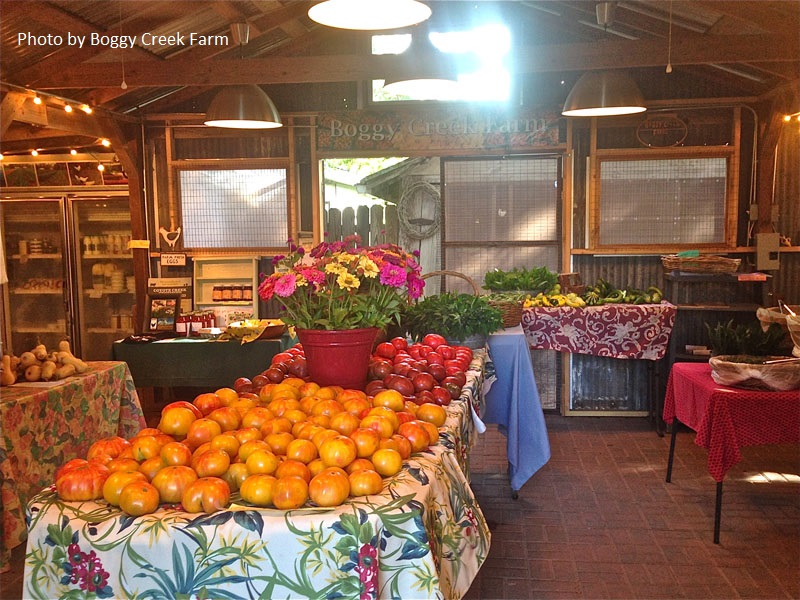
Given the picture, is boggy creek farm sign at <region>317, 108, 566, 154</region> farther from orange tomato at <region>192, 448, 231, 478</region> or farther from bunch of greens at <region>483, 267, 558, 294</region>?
orange tomato at <region>192, 448, 231, 478</region>

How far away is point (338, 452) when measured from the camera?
2115 millimetres

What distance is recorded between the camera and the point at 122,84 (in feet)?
18.1

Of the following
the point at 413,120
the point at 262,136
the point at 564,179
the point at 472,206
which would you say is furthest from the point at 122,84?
the point at 564,179

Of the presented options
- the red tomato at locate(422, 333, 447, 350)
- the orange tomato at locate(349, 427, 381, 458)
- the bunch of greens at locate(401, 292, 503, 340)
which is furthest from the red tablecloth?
the orange tomato at locate(349, 427, 381, 458)

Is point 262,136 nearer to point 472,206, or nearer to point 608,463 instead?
point 472,206

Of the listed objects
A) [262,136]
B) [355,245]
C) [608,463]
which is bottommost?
[608,463]

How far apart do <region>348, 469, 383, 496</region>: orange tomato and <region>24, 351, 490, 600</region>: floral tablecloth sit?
2 cm

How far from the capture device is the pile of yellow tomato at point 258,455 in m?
1.96

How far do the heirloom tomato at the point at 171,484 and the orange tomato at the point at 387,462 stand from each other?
0.53 metres

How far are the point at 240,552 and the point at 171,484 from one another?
29cm

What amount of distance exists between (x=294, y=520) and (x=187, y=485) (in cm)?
34

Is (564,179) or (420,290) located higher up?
(564,179)

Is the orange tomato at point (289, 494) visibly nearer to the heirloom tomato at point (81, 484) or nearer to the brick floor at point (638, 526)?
the heirloom tomato at point (81, 484)

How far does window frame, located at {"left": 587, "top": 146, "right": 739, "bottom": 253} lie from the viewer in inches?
266
